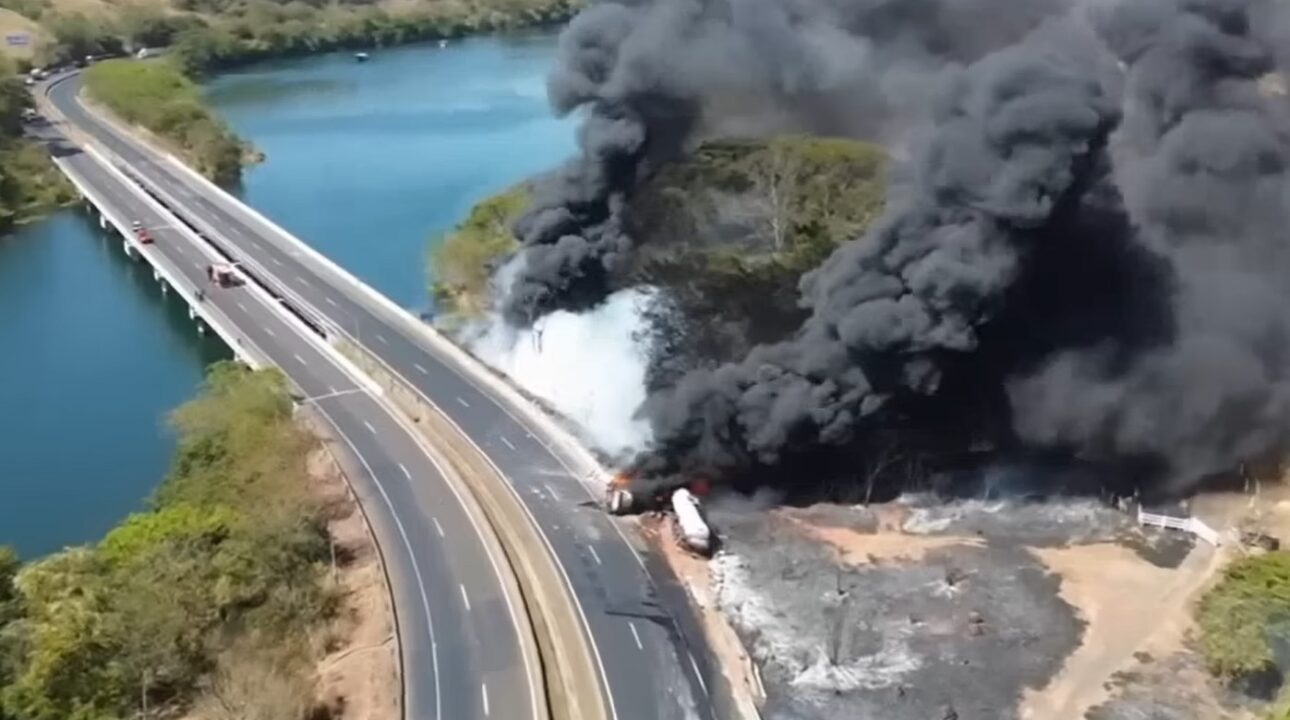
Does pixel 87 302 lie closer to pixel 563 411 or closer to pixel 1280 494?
pixel 563 411

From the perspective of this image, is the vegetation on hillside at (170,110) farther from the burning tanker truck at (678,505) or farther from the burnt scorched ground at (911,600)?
the burnt scorched ground at (911,600)

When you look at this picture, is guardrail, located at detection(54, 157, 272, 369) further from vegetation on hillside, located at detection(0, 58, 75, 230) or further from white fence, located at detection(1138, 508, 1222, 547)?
white fence, located at detection(1138, 508, 1222, 547)

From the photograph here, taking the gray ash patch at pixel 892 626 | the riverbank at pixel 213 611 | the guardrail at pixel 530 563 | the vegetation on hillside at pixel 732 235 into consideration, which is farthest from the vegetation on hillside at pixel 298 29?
the gray ash patch at pixel 892 626

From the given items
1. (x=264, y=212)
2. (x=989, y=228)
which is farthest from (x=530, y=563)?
(x=264, y=212)

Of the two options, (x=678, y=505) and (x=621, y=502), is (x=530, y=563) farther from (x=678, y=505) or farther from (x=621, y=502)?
(x=678, y=505)

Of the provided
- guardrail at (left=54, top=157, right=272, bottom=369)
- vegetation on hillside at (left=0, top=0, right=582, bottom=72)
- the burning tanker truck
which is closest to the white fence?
the burning tanker truck
